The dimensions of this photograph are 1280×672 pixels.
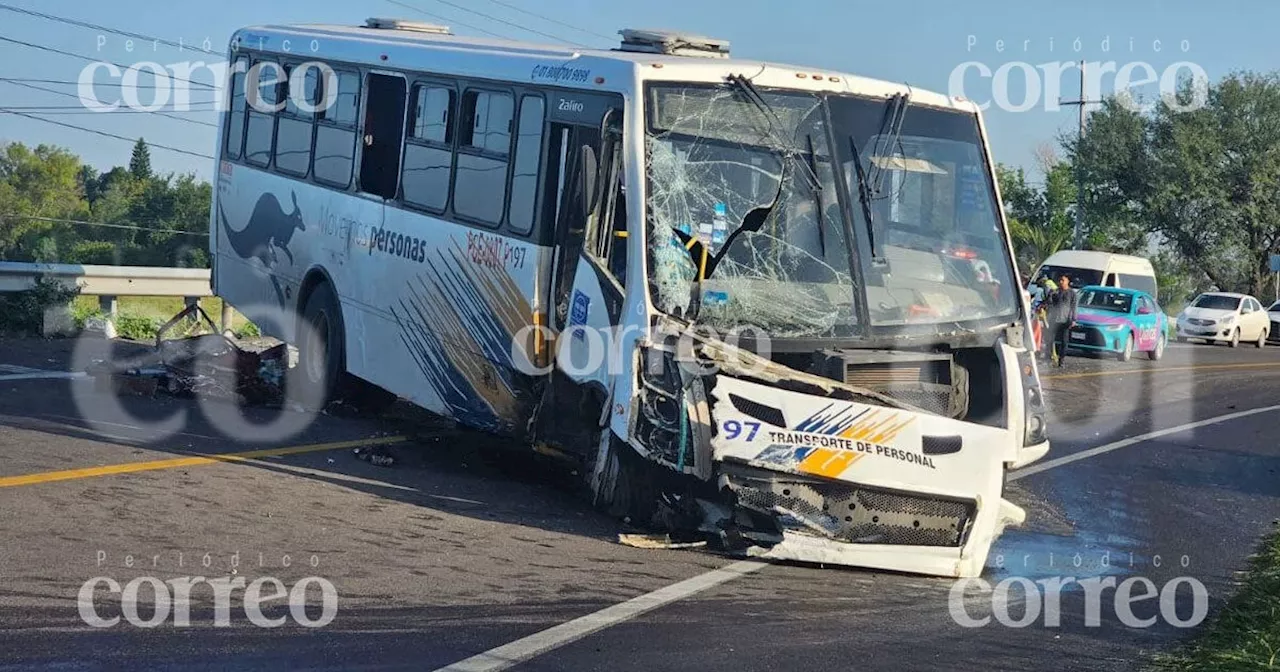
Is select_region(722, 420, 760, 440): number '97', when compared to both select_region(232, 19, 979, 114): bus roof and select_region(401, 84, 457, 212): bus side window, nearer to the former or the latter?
select_region(232, 19, 979, 114): bus roof

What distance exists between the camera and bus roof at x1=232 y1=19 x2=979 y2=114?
9547 mm

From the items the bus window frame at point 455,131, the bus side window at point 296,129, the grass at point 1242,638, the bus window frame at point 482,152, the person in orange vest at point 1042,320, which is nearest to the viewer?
the grass at point 1242,638

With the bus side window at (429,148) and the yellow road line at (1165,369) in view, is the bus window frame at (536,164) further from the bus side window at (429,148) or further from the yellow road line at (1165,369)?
the yellow road line at (1165,369)

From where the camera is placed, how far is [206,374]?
43.6 feet

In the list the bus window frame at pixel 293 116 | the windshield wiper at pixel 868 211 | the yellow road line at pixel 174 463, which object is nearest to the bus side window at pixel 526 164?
the windshield wiper at pixel 868 211

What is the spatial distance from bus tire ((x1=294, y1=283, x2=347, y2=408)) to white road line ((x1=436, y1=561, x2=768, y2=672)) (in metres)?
5.47

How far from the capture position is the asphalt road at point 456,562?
638 cm

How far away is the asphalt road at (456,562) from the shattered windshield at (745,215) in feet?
5.08

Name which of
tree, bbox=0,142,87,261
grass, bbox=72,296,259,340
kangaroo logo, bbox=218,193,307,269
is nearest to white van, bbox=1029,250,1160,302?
grass, bbox=72,296,259,340

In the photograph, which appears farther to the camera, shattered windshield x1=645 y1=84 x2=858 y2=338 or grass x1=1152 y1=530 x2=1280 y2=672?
shattered windshield x1=645 y1=84 x2=858 y2=338

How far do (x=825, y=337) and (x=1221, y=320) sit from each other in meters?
35.5

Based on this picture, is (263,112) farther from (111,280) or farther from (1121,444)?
(1121,444)

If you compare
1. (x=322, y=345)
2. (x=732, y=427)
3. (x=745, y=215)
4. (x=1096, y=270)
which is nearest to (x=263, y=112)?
(x=322, y=345)

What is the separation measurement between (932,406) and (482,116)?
403cm
